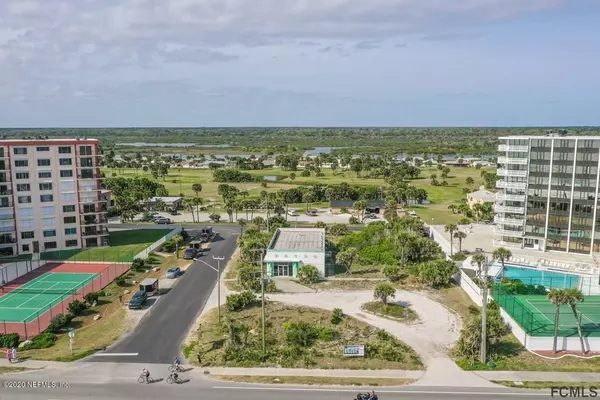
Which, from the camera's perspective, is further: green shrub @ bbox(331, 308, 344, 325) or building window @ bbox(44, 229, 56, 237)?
building window @ bbox(44, 229, 56, 237)

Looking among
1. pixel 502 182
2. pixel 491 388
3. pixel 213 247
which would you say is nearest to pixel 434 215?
pixel 502 182

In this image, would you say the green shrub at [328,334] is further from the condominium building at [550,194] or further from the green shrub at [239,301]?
the condominium building at [550,194]

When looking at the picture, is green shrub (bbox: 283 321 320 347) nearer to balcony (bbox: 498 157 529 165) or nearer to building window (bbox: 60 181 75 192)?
balcony (bbox: 498 157 529 165)

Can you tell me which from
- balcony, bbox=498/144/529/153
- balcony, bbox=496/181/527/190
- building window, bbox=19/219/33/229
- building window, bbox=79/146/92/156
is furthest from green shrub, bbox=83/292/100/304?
balcony, bbox=498/144/529/153

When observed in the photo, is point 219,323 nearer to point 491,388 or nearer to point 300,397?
point 300,397

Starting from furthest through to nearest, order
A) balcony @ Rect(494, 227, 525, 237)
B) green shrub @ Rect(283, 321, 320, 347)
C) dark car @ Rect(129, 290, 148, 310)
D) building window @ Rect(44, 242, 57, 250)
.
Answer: building window @ Rect(44, 242, 57, 250) → balcony @ Rect(494, 227, 525, 237) → dark car @ Rect(129, 290, 148, 310) → green shrub @ Rect(283, 321, 320, 347)
